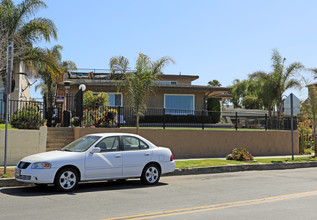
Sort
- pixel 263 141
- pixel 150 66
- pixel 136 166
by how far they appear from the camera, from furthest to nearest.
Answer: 1. pixel 263 141
2. pixel 150 66
3. pixel 136 166

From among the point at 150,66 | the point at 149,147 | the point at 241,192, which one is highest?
the point at 150,66

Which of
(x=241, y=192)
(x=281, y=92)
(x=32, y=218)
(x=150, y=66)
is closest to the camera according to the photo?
(x=32, y=218)

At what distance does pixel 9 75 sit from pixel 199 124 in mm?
11121

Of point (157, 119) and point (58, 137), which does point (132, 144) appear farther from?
point (157, 119)

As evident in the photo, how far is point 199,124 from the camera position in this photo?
61.7 ft

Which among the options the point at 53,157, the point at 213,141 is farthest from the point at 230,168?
the point at 53,157

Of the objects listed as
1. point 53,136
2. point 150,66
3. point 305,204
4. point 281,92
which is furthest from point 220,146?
point 281,92

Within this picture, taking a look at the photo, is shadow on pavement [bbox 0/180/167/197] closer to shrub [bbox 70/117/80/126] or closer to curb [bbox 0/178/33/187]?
curb [bbox 0/178/33/187]

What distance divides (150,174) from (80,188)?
6.73 feet

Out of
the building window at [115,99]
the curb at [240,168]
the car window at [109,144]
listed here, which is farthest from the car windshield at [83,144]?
the building window at [115,99]

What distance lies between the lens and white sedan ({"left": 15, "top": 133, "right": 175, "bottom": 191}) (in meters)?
8.55

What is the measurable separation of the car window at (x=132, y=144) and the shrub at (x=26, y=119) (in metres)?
6.80

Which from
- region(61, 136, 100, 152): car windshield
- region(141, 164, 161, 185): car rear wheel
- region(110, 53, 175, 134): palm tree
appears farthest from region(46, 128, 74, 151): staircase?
region(141, 164, 161, 185): car rear wheel

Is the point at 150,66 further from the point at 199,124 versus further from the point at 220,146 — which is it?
the point at 220,146
